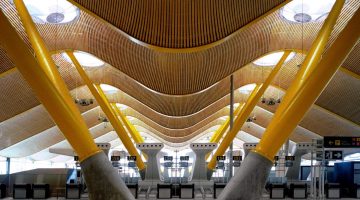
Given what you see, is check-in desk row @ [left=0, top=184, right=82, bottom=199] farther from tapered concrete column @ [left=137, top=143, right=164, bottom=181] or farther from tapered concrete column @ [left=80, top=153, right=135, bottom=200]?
tapered concrete column @ [left=80, top=153, right=135, bottom=200]

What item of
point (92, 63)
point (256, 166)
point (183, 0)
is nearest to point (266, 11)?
point (183, 0)

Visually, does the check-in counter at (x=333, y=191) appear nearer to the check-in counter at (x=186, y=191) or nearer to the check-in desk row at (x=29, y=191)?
the check-in counter at (x=186, y=191)

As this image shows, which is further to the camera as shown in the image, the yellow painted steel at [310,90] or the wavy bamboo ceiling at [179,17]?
the wavy bamboo ceiling at [179,17]

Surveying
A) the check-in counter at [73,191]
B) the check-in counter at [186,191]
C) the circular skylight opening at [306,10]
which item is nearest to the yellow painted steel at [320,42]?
the circular skylight opening at [306,10]

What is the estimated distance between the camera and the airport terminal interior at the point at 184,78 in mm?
13078

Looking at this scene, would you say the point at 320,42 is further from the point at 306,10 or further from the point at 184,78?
the point at 184,78

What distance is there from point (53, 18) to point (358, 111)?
24.1 metres

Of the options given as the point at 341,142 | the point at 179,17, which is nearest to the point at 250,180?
the point at 341,142

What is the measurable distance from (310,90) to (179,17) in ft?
25.6

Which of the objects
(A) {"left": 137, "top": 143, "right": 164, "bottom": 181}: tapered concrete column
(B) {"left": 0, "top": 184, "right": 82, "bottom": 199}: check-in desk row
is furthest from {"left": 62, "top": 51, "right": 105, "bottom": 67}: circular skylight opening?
(B) {"left": 0, "top": 184, "right": 82, "bottom": 199}: check-in desk row

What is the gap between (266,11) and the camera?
63.3 feet

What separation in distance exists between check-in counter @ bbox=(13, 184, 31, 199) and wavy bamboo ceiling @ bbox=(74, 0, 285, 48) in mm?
12326

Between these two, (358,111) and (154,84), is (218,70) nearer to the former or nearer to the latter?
(154,84)

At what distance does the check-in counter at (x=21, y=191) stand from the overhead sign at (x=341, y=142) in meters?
17.0
